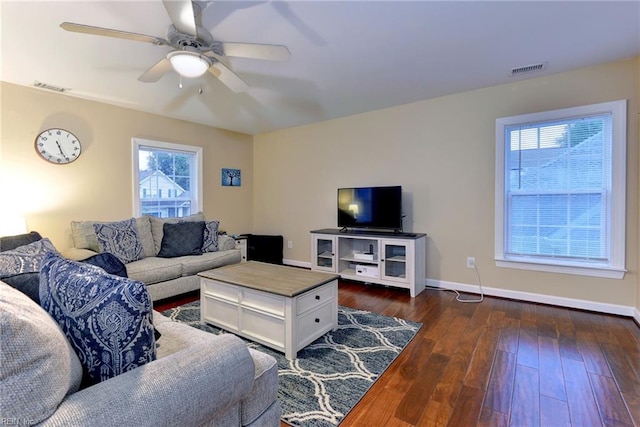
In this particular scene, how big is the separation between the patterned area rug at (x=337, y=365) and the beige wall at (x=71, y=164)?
1884mm

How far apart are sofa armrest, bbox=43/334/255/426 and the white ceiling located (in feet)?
6.66

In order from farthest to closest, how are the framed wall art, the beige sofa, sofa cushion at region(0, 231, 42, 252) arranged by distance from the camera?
the framed wall art, the beige sofa, sofa cushion at region(0, 231, 42, 252)

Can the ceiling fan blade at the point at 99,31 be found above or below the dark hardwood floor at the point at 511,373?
above

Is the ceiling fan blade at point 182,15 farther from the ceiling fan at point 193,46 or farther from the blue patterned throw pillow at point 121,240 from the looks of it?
the blue patterned throw pillow at point 121,240

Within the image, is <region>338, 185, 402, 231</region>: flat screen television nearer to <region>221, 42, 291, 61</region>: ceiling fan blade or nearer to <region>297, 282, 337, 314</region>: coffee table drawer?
<region>297, 282, 337, 314</region>: coffee table drawer

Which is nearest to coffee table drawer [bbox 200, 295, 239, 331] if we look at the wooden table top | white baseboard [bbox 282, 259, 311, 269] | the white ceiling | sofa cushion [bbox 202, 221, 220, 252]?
the wooden table top

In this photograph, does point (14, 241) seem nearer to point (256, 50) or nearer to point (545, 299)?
point (256, 50)

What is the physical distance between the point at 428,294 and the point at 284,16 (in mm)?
3158

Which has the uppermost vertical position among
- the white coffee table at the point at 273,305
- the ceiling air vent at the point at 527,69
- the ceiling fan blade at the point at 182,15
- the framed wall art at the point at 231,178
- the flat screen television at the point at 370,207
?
the ceiling air vent at the point at 527,69

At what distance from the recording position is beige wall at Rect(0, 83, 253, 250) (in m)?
3.17

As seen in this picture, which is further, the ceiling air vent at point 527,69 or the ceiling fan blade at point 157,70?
the ceiling air vent at point 527,69

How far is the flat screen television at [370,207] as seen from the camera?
12.8 feet

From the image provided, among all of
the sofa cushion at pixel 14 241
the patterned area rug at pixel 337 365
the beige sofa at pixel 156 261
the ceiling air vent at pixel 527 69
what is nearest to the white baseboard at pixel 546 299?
the patterned area rug at pixel 337 365

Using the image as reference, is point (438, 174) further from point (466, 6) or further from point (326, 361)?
point (326, 361)
